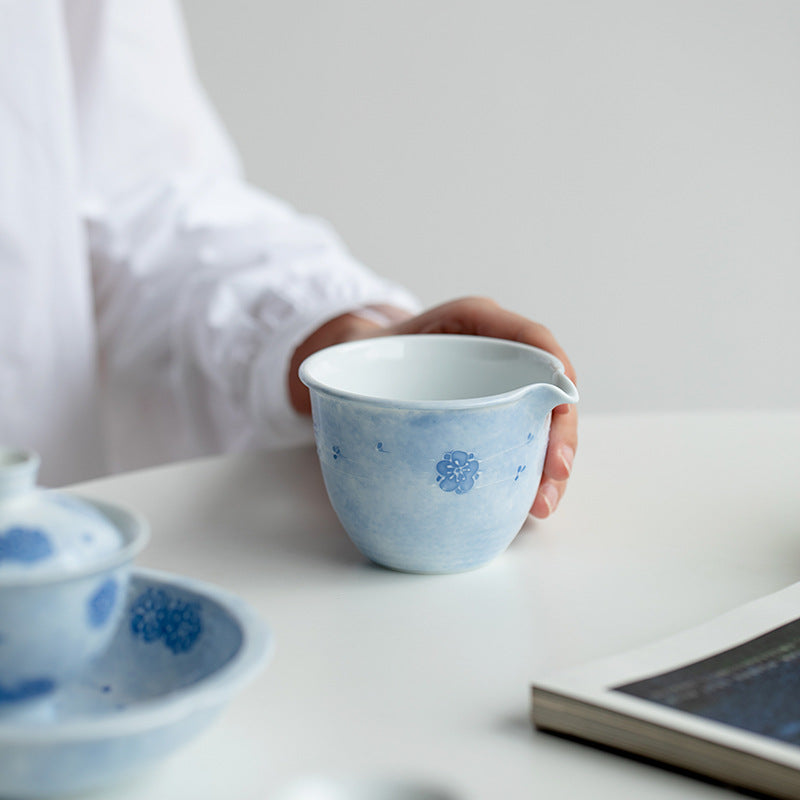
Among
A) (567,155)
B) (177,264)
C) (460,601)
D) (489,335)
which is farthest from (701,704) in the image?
(567,155)

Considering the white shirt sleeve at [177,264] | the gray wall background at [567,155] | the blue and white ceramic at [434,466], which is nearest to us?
the blue and white ceramic at [434,466]

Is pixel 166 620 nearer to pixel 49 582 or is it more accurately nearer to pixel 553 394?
pixel 49 582

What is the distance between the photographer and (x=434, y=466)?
444mm

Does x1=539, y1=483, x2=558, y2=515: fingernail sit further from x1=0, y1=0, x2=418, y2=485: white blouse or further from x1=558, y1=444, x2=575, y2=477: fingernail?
x1=0, y1=0, x2=418, y2=485: white blouse

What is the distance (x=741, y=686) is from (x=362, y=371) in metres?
0.26

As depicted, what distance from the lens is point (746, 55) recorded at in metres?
1.59

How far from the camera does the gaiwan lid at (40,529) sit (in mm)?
280

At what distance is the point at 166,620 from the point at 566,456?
234 millimetres

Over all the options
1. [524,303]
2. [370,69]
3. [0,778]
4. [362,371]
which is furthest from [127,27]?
[524,303]

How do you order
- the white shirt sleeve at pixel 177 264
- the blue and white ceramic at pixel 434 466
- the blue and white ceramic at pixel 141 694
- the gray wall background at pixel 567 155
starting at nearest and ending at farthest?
the blue and white ceramic at pixel 141 694 < the blue and white ceramic at pixel 434 466 < the white shirt sleeve at pixel 177 264 < the gray wall background at pixel 567 155

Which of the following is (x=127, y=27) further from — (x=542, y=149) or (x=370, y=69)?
(x=542, y=149)

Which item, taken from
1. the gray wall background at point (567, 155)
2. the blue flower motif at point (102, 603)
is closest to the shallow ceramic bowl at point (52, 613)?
the blue flower motif at point (102, 603)

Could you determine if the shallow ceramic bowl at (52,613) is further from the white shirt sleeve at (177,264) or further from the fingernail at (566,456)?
the white shirt sleeve at (177,264)

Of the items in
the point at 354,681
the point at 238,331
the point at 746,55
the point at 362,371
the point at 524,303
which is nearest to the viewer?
the point at 354,681
